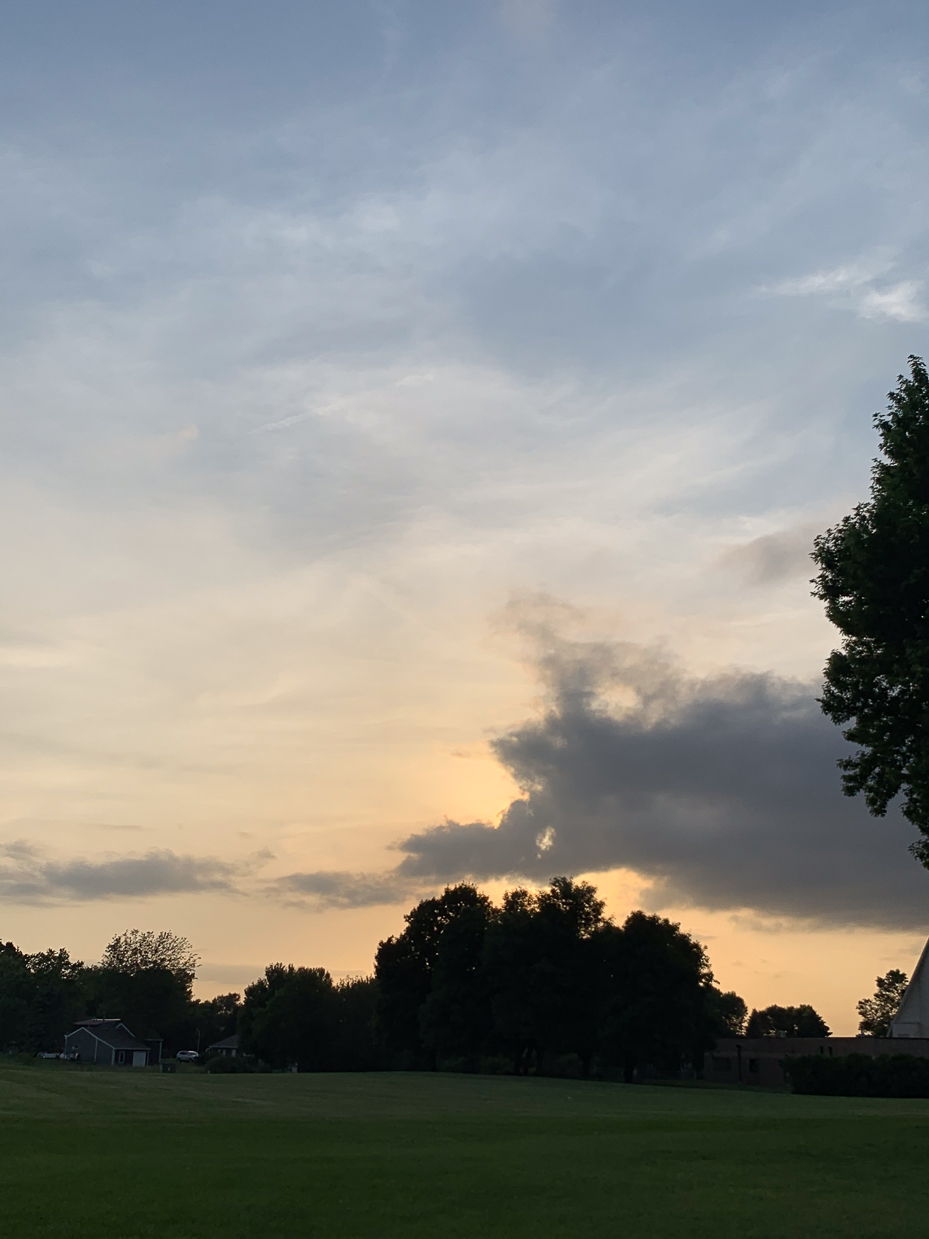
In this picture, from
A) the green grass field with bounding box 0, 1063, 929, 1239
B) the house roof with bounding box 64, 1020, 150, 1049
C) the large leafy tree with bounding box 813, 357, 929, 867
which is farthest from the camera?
the house roof with bounding box 64, 1020, 150, 1049

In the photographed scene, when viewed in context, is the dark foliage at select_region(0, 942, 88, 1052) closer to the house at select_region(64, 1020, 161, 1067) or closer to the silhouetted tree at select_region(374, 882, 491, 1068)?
the house at select_region(64, 1020, 161, 1067)

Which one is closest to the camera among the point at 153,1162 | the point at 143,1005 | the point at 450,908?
the point at 153,1162

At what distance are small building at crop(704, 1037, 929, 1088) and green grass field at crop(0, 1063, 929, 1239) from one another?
66.9 m

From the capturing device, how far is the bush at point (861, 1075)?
→ 7119 cm

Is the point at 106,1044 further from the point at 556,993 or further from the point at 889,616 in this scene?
the point at 889,616

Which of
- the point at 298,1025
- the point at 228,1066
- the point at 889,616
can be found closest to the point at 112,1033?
the point at 298,1025

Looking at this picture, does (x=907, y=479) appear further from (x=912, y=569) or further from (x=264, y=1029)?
(x=264, y=1029)

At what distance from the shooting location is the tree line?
95312 mm

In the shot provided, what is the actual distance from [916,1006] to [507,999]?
133ft

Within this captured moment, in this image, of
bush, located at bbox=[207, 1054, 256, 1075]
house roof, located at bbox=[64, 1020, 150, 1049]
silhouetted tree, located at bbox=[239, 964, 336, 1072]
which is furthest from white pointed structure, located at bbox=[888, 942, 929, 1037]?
house roof, located at bbox=[64, 1020, 150, 1049]

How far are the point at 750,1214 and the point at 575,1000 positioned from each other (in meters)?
85.2

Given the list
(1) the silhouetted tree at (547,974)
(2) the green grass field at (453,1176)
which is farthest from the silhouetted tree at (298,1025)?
(2) the green grass field at (453,1176)

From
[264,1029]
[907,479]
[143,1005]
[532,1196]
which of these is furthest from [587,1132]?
[143,1005]

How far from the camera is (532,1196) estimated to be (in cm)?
1980
